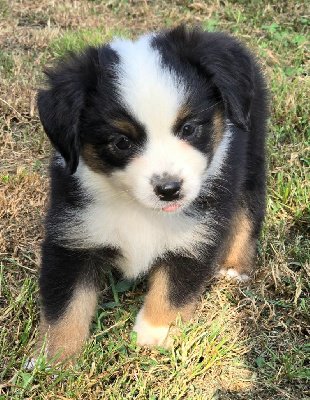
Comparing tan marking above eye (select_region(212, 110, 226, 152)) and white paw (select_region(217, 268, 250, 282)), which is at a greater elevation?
tan marking above eye (select_region(212, 110, 226, 152))

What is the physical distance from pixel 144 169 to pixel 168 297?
0.71 m

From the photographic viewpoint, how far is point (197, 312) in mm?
2828

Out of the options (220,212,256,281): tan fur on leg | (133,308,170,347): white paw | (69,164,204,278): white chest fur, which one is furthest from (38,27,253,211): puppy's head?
(220,212,256,281): tan fur on leg

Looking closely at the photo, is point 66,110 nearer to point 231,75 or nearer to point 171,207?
point 171,207

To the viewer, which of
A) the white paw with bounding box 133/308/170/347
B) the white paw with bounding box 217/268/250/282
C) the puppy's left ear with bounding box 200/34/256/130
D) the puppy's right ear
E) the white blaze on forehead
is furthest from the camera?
the white paw with bounding box 217/268/250/282

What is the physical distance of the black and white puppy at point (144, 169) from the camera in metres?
2.10

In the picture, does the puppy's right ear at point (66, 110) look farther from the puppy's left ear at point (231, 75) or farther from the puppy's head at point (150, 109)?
the puppy's left ear at point (231, 75)

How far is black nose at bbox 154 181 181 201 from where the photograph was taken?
2.08m

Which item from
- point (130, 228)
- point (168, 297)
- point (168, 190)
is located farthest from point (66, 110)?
point (168, 297)

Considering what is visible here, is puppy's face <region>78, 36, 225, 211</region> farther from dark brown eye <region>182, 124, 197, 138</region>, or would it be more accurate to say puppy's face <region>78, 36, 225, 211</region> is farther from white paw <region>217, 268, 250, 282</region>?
white paw <region>217, 268, 250, 282</region>

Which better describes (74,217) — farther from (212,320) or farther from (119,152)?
(212,320)

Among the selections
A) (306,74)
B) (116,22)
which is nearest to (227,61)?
(306,74)

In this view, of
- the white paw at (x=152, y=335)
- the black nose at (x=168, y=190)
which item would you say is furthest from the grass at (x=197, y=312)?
the black nose at (x=168, y=190)

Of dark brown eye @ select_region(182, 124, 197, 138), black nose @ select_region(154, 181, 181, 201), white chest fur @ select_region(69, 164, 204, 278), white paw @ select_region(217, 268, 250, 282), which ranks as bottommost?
white paw @ select_region(217, 268, 250, 282)
